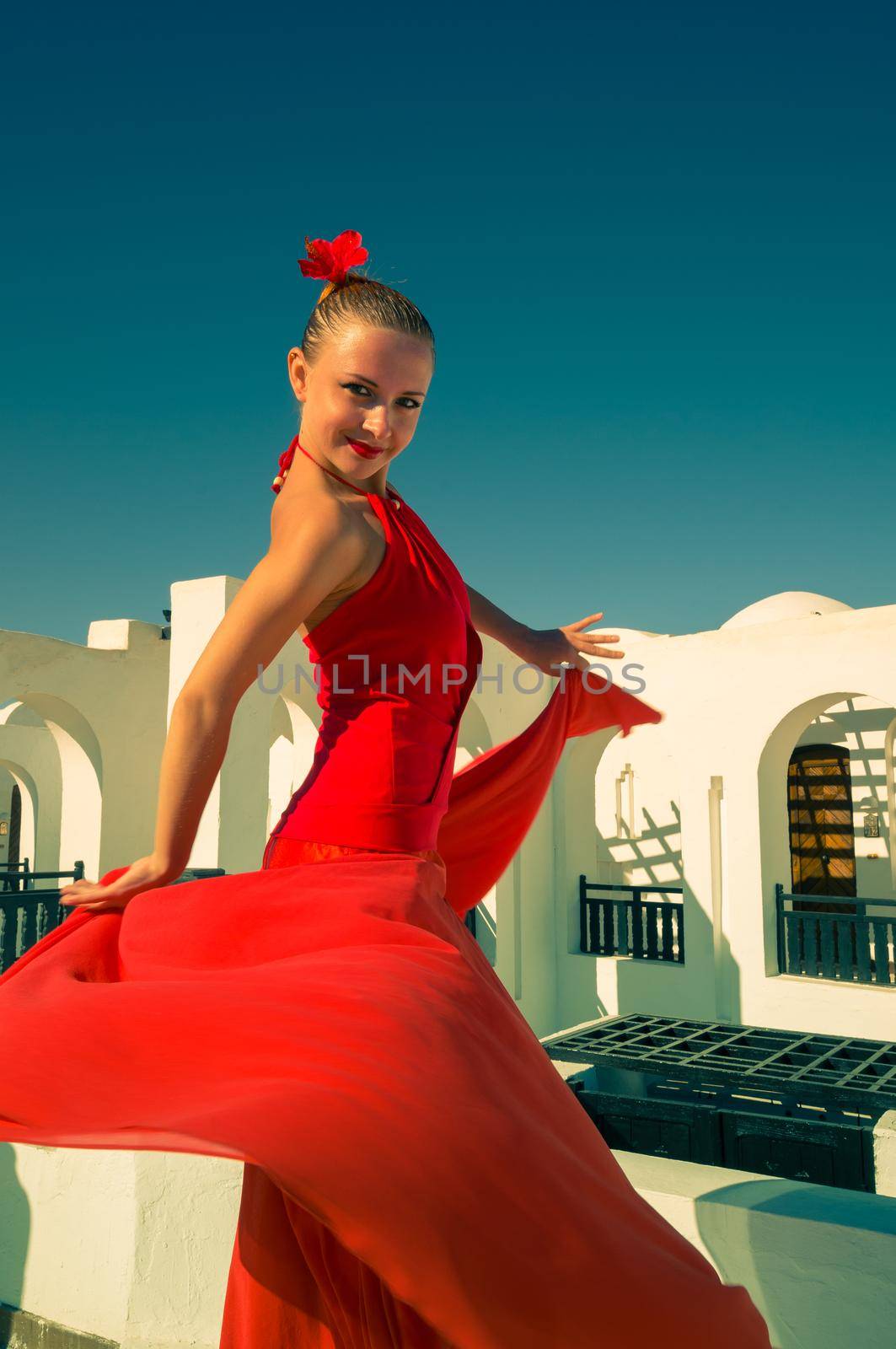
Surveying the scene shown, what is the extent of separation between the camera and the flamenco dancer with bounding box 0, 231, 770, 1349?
0.98 metres

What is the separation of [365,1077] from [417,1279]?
0.60ft

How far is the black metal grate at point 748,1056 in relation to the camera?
4.18m

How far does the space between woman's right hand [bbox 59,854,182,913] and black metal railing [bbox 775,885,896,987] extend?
838 cm

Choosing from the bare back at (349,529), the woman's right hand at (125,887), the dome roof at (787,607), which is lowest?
the woman's right hand at (125,887)

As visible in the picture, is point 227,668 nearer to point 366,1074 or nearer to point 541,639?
point 366,1074

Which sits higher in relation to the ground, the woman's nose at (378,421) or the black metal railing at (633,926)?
the woman's nose at (378,421)

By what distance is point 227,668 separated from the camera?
136 cm

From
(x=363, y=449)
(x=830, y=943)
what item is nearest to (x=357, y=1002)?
(x=363, y=449)

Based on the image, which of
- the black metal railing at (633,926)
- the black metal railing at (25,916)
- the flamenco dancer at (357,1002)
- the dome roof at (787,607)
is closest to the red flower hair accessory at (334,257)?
the flamenco dancer at (357,1002)

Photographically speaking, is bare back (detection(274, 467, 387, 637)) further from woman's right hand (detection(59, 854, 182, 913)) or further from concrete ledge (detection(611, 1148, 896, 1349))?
concrete ledge (detection(611, 1148, 896, 1349))

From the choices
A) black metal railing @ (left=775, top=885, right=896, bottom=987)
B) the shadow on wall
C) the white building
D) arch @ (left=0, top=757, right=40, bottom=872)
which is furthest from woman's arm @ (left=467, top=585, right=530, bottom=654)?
arch @ (left=0, top=757, right=40, bottom=872)

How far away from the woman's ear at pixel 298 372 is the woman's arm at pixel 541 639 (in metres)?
0.47

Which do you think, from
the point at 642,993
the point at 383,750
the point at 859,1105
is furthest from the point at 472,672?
the point at 642,993

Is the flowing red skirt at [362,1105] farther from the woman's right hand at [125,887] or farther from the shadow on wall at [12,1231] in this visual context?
the shadow on wall at [12,1231]
